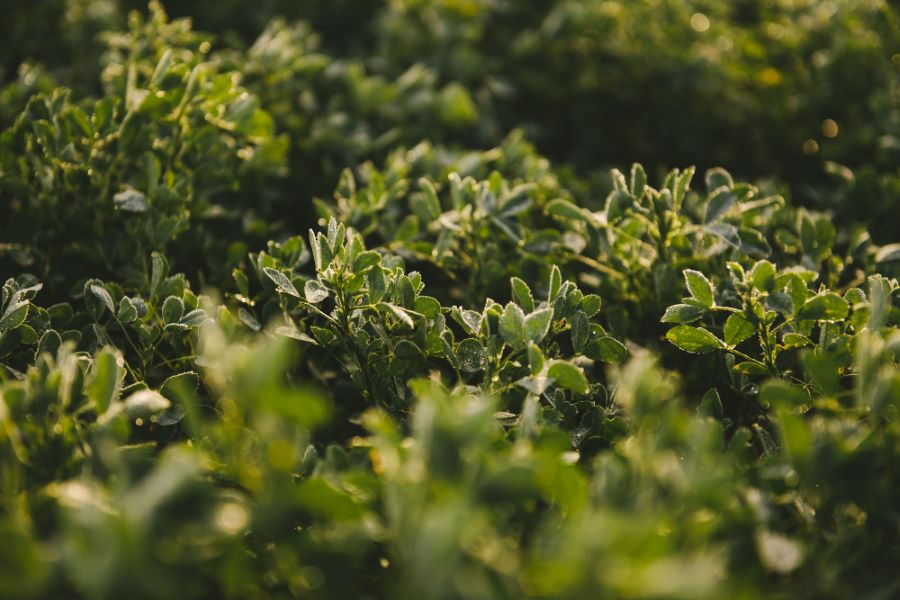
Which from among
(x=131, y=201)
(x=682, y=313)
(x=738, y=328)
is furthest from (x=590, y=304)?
(x=131, y=201)

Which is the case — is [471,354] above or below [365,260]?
below

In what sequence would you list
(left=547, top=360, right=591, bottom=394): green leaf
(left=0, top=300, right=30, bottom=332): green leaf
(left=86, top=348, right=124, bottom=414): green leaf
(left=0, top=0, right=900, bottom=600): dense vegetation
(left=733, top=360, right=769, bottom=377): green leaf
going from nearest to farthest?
(left=0, top=0, right=900, bottom=600): dense vegetation < (left=86, top=348, right=124, bottom=414): green leaf < (left=547, top=360, right=591, bottom=394): green leaf < (left=0, top=300, right=30, bottom=332): green leaf < (left=733, top=360, right=769, bottom=377): green leaf

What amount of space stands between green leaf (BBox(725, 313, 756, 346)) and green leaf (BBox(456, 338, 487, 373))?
1.77ft

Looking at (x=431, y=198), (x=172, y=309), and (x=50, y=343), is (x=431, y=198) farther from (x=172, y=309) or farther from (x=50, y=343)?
(x=50, y=343)

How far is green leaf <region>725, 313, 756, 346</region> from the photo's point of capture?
152 cm

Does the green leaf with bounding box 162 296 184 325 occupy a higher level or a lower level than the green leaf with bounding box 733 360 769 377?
lower

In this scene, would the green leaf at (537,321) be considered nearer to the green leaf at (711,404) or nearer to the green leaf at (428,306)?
the green leaf at (428,306)

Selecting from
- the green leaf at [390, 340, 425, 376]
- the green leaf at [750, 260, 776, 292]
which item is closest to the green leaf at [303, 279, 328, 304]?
the green leaf at [390, 340, 425, 376]

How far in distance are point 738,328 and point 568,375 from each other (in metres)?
0.47

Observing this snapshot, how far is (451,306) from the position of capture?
1844 mm

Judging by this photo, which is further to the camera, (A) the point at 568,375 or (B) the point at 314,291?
(B) the point at 314,291

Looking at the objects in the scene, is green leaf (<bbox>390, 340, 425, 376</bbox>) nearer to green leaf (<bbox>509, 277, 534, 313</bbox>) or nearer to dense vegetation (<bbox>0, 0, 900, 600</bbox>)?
dense vegetation (<bbox>0, 0, 900, 600</bbox>)

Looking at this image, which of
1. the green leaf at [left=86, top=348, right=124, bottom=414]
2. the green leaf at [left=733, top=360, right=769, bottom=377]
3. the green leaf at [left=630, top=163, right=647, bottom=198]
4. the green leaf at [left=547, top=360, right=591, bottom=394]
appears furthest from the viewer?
the green leaf at [left=630, top=163, right=647, bottom=198]

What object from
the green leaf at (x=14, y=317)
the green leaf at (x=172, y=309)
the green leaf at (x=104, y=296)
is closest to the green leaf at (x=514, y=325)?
the green leaf at (x=172, y=309)
